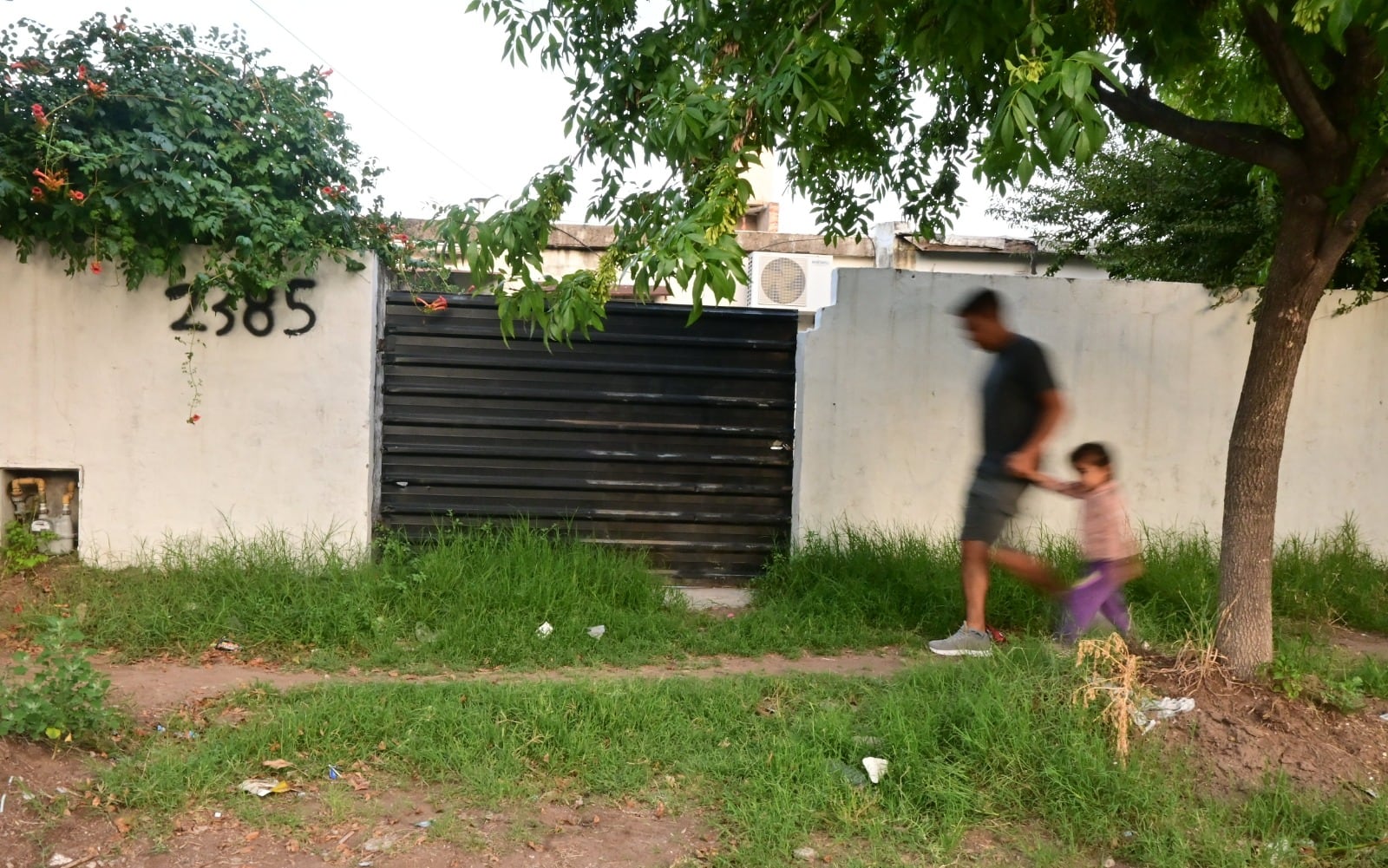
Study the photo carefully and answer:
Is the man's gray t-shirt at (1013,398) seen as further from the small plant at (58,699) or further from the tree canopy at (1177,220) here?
the small plant at (58,699)

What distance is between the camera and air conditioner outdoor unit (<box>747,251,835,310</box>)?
12.3m

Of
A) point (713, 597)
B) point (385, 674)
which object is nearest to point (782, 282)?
point (713, 597)

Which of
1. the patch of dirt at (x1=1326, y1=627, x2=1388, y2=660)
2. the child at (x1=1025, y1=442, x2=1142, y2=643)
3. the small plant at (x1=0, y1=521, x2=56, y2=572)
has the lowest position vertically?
the patch of dirt at (x1=1326, y1=627, x2=1388, y2=660)

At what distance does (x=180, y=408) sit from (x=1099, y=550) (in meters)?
4.84

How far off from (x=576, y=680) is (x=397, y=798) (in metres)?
1.06

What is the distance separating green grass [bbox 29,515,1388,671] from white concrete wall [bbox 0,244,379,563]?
0.25 metres

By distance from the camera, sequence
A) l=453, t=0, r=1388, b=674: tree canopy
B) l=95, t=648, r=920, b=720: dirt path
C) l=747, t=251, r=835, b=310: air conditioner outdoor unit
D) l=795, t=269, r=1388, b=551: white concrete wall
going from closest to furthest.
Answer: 1. l=453, t=0, r=1388, b=674: tree canopy
2. l=95, t=648, r=920, b=720: dirt path
3. l=795, t=269, r=1388, b=551: white concrete wall
4. l=747, t=251, r=835, b=310: air conditioner outdoor unit

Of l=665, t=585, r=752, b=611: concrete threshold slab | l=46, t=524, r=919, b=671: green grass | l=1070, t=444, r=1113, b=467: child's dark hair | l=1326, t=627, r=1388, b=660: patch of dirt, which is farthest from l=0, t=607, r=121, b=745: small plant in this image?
l=1326, t=627, r=1388, b=660: patch of dirt

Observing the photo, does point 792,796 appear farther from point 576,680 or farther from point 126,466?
point 126,466

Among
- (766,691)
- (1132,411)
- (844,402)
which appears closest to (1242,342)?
(1132,411)

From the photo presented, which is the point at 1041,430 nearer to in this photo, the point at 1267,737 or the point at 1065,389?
the point at 1267,737

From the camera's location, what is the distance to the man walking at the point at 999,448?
14.9 feet

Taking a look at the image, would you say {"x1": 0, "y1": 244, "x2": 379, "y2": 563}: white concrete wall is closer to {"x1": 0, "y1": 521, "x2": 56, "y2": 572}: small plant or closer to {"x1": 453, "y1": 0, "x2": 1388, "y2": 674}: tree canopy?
{"x1": 0, "y1": 521, "x2": 56, "y2": 572}: small plant

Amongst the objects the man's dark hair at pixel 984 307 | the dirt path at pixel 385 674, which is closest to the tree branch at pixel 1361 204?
the man's dark hair at pixel 984 307
